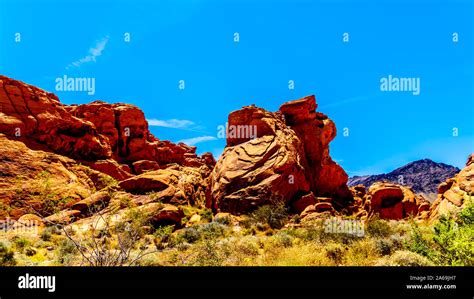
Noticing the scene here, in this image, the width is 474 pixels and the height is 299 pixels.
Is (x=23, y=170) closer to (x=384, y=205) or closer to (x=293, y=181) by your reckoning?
(x=293, y=181)

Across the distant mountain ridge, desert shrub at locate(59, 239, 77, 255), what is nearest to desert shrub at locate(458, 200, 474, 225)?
desert shrub at locate(59, 239, 77, 255)

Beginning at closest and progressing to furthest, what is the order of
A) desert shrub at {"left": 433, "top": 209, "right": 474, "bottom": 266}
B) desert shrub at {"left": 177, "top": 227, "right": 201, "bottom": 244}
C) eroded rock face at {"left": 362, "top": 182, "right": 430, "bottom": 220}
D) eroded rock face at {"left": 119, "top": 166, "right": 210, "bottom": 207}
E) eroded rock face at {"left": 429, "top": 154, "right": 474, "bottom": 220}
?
desert shrub at {"left": 433, "top": 209, "right": 474, "bottom": 266} < desert shrub at {"left": 177, "top": 227, "right": 201, "bottom": 244} < eroded rock face at {"left": 429, "top": 154, "right": 474, "bottom": 220} < eroded rock face at {"left": 119, "top": 166, "right": 210, "bottom": 207} < eroded rock face at {"left": 362, "top": 182, "right": 430, "bottom": 220}

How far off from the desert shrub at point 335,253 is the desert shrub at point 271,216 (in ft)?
38.4

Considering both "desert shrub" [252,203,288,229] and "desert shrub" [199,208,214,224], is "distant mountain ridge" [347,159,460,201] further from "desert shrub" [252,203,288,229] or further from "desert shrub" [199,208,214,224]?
"desert shrub" [252,203,288,229]

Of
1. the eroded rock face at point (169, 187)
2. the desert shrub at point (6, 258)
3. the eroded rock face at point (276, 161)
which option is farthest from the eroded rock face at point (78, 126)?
the desert shrub at point (6, 258)

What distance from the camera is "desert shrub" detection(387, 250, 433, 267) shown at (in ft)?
27.6

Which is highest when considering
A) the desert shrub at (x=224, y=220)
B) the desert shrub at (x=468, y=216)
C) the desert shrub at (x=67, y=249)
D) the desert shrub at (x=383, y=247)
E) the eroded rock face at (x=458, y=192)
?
the eroded rock face at (x=458, y=192)

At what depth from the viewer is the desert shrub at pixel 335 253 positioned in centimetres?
1074

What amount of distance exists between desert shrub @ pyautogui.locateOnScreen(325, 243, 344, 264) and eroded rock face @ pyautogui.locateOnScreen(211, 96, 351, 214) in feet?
47.7

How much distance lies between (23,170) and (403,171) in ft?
541

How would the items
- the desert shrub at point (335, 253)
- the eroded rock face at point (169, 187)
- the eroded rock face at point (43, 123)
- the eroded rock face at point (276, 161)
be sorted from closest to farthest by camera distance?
1. the desert shrub at point (335, 253)
2. the eroded rock face at point (276, 161)
3. the eroded rock face at point (169, 187)
4. the eroded rock face at point (43, 123)

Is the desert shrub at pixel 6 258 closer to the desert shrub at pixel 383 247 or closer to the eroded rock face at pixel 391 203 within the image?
the desert shrub at pixel 383 247
